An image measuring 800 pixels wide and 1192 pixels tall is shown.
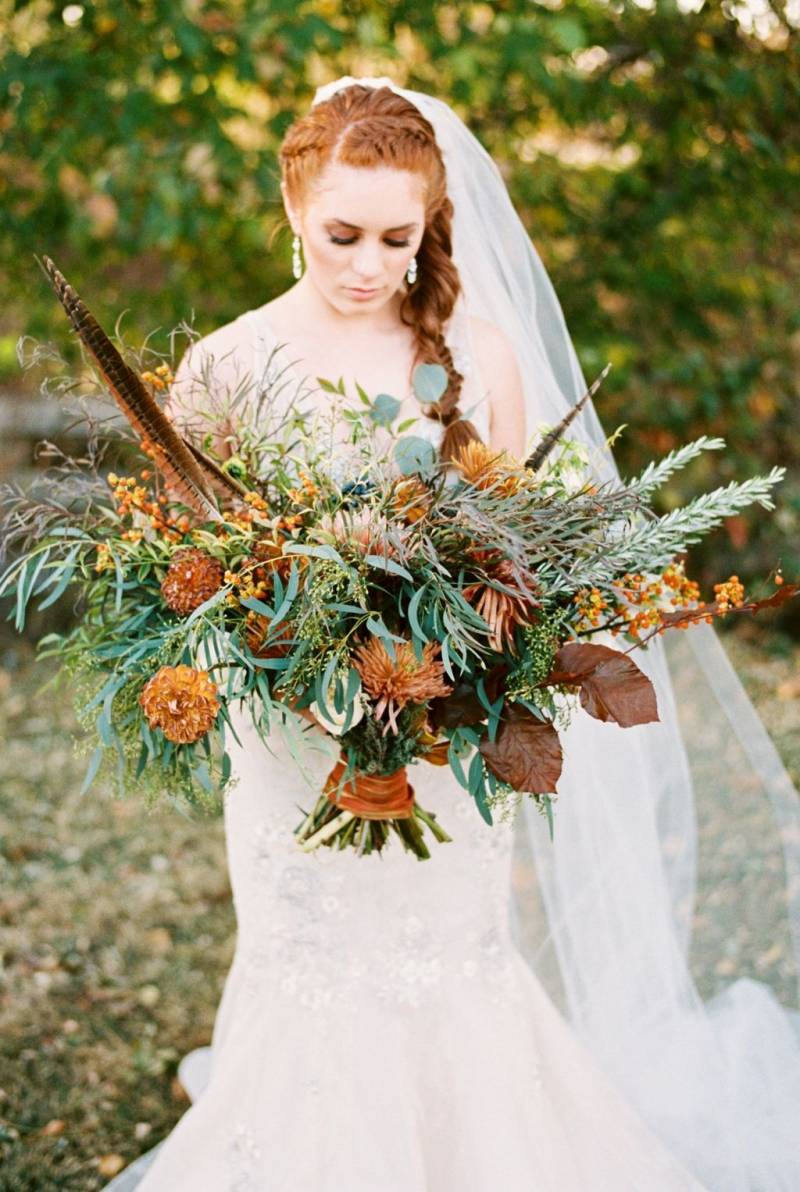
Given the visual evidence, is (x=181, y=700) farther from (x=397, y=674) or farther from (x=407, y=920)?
(x=407, y=920)

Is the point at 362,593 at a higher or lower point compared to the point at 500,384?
lower

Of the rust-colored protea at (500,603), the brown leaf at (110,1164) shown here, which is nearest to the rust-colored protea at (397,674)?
the rust-colored protea at (500,603)

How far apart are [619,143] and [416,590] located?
4.44 meters

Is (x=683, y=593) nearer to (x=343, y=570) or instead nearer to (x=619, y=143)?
(x=343, y=570)

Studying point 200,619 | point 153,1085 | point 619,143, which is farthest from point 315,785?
point 619,143

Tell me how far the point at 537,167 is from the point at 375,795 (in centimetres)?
414

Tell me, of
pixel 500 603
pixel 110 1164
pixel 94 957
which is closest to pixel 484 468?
pixel 500 603

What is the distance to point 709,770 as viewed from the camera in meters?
4.08

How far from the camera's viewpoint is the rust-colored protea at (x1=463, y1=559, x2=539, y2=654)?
1.93m

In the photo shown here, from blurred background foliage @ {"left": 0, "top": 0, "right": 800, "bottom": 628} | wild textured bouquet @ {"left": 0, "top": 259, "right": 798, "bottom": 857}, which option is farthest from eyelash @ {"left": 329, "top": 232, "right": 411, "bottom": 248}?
blurred background foliage @ {"left": 0, "top": 0, "right": 800, "bottom": 628}

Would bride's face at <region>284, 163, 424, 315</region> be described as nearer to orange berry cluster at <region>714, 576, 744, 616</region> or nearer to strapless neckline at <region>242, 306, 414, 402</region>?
strapless neckline at <region>242, 306, 414, 402</region>

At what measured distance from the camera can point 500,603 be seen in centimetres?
194

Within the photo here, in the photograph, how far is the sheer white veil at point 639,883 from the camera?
2.71 metres

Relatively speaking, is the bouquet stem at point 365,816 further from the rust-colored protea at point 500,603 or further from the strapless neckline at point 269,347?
the strapless neckline at point 269,347
